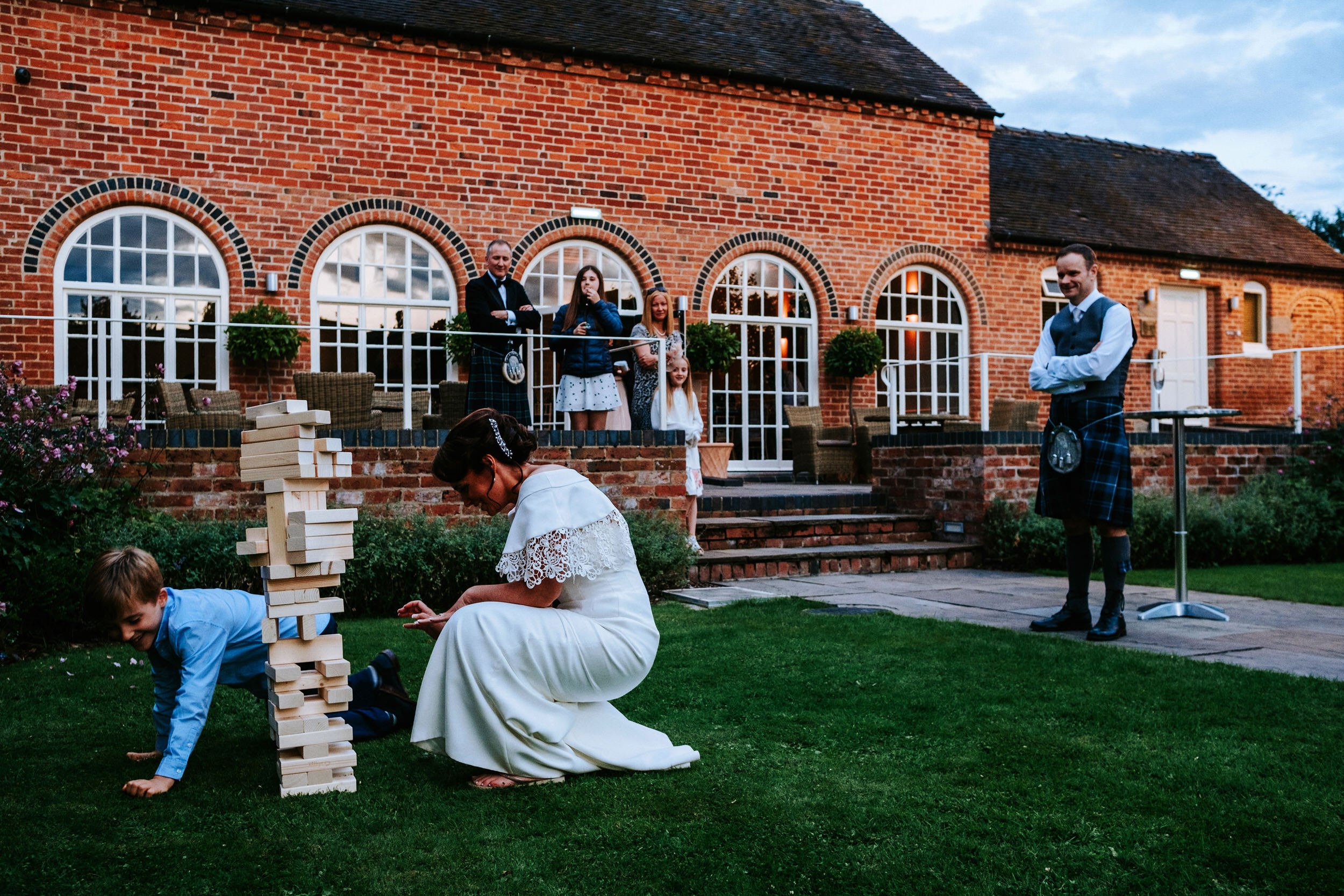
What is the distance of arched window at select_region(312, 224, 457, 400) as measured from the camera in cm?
1176

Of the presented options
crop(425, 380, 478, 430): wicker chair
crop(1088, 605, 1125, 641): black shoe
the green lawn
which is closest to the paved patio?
crop(1088, 605, 1125, 641): black shoe

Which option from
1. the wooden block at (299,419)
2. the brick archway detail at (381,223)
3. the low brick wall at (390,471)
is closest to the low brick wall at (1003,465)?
→ the low brick wall at (390,471)

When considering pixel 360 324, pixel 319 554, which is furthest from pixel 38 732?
pixel 360 324

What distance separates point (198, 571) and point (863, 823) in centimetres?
491

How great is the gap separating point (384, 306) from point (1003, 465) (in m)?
6.77

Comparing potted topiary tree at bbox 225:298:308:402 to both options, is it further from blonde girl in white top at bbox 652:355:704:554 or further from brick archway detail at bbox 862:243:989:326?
brick archway detail at bbox 862:243:989:326

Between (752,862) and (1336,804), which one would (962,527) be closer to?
(1336,804)

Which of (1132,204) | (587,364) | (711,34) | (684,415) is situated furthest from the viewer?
(1132,204)

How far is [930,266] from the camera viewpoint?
14875mm

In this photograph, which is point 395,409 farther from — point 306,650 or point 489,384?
point 306,650

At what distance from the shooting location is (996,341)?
15.1m

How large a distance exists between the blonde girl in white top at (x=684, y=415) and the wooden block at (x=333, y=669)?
5210 mm

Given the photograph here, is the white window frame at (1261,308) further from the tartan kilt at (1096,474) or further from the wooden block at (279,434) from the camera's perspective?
the wooden block at (279,434)

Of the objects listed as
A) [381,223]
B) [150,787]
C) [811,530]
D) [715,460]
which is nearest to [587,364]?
[811,530]
